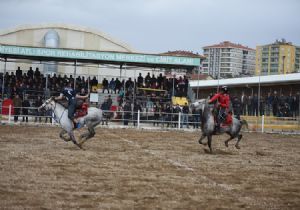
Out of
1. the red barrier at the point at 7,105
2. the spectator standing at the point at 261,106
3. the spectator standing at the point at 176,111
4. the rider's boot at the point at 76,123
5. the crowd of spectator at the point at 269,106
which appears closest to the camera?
the rider's boot at the point at 76,123

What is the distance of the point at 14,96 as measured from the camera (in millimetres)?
33000

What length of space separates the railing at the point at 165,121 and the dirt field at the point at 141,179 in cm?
1512

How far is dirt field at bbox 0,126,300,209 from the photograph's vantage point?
893 cm

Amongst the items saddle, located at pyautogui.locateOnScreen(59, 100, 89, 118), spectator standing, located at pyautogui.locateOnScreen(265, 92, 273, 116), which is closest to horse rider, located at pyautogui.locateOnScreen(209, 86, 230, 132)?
saddle, located at pyautogui.locateOnScreen(59, 100, 89, 118)

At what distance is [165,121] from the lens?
33.8 m

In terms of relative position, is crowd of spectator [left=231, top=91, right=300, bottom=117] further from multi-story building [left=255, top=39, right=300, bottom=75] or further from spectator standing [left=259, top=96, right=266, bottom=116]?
multi-story building [left=255, top=39, right=300, bottom=75]

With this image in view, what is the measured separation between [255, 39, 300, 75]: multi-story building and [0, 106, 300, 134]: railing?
13100 cm

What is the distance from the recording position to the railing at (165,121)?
111 ft

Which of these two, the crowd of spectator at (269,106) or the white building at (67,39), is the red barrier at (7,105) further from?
the white building at (67,39)

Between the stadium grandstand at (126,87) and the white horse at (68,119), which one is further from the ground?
the stadium grandstand at (126,87)

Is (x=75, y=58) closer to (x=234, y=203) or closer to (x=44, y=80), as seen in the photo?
(x=44, y=80)

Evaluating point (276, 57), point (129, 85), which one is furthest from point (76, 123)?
point (276, 57)

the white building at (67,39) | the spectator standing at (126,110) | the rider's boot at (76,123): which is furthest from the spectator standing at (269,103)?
the rider's boot at (76,123)

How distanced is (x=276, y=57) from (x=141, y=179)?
16517 cm
